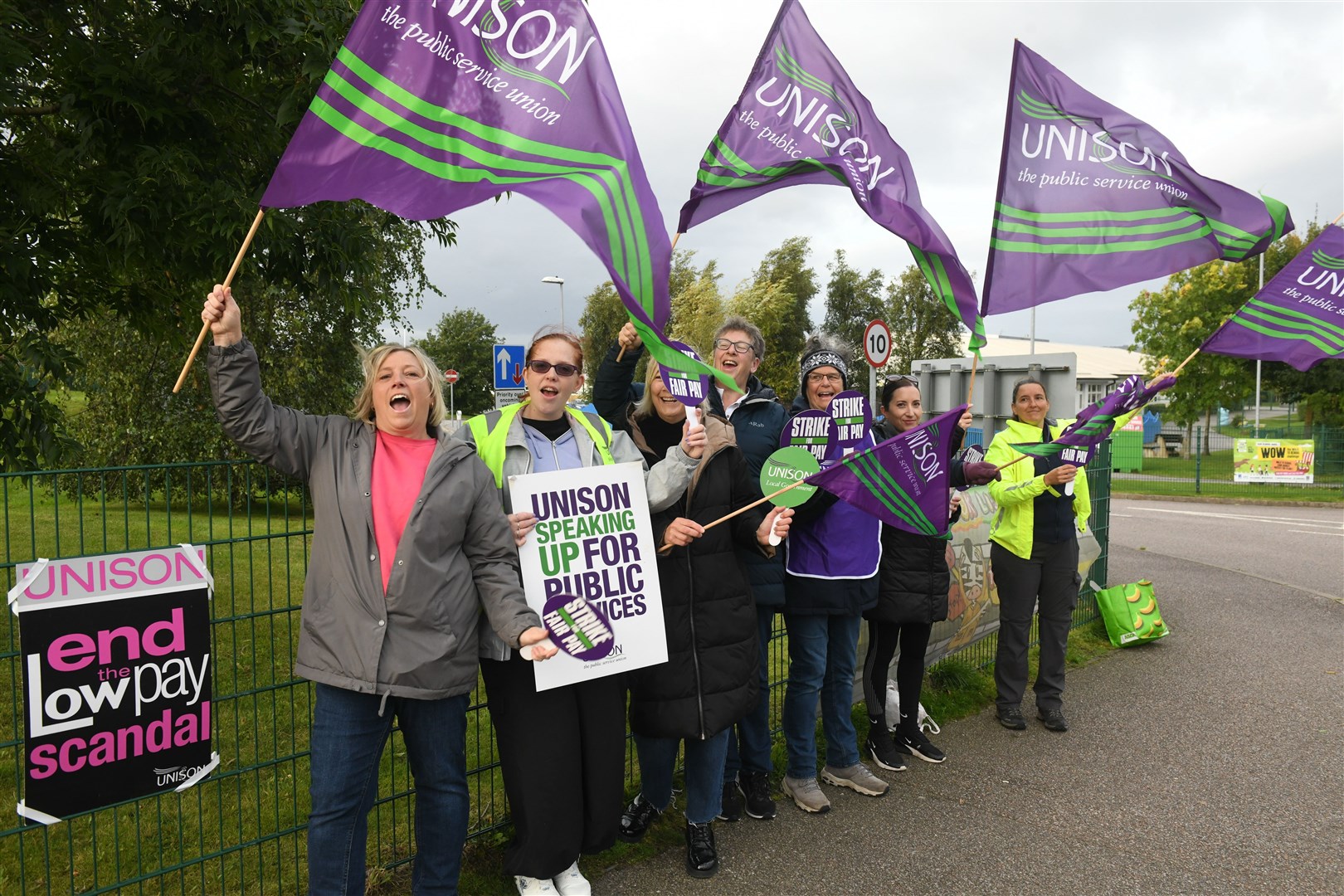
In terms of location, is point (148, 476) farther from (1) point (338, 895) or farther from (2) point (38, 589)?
(1) point (338, 895)

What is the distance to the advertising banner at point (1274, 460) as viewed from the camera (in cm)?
2103

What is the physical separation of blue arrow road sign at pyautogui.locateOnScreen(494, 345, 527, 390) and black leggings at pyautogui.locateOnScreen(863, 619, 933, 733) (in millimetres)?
9283

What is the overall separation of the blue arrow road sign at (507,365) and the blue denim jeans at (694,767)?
9934 millimetres

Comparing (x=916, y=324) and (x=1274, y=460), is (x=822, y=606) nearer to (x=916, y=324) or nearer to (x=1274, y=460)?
(x=1274, y=460)

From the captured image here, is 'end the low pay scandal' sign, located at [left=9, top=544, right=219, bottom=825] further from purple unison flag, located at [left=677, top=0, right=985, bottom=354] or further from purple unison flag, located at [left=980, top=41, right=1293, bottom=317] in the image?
purple unison flag, located at [left=980, top=41, right=1293, bottom=317]

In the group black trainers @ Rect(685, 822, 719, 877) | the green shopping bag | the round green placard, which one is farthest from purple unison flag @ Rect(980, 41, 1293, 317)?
the green shopping bag

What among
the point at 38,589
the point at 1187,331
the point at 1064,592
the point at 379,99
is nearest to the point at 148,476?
the point at 38,589

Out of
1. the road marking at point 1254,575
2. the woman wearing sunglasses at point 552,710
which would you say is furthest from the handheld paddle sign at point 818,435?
the road marking at point 1254,575

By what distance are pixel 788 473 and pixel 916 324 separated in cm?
3211

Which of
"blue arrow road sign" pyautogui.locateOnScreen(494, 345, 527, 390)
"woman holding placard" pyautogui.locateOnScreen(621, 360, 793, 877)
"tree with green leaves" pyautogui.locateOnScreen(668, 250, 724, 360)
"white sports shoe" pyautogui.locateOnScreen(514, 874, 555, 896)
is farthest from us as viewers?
"tree with green leaves" pyautogui.locateOnScreen(668, 250, 724, 360)

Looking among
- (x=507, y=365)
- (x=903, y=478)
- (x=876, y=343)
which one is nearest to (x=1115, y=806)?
(x=903, y=478)

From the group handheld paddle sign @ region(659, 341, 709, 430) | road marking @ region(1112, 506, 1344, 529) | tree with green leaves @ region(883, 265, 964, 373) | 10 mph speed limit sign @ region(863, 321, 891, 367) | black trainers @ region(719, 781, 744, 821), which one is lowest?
road marking @ region(1112, 506, 1344, 529)

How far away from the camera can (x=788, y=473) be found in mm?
3631

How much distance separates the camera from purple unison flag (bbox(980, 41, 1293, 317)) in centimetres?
429
